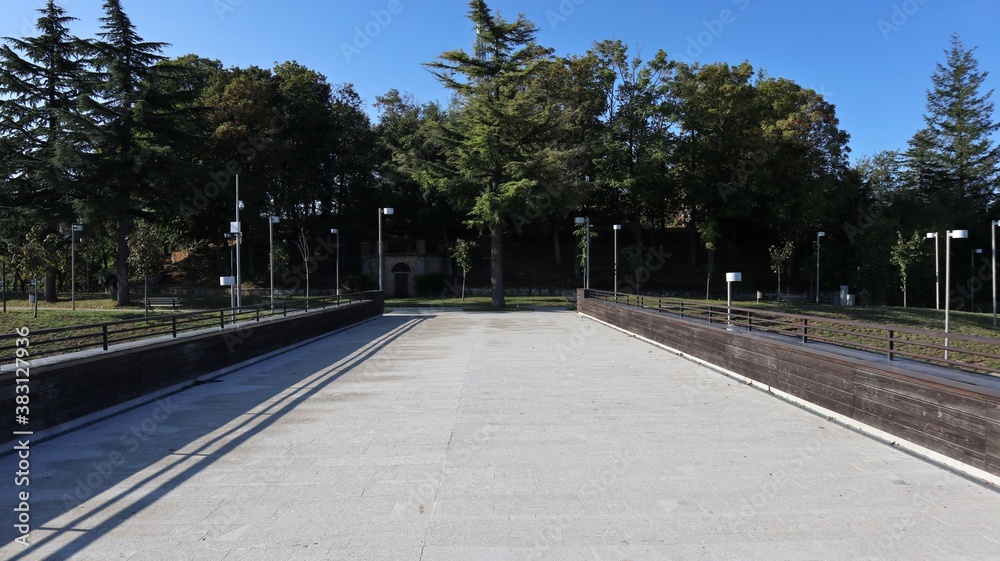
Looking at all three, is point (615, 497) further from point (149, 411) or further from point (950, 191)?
point (950, 191)

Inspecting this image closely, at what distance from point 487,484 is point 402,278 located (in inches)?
1543

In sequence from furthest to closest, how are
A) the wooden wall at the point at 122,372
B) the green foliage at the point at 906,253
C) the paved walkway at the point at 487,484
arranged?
the green foliage at the point at 906,253 < the wooden wall at the point at 122,372 < the paved walkway at the point at 487,484

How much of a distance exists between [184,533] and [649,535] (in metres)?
3.53

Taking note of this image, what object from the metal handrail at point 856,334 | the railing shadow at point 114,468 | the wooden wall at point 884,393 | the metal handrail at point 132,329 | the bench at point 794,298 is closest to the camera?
the railing shadow at point 114,468

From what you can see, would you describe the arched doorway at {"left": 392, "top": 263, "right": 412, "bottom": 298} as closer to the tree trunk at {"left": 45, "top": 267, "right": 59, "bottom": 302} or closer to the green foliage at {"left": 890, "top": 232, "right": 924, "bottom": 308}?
the tree trunk at {"left": 45, "top": 267, "right": 59, "bottom": 302}

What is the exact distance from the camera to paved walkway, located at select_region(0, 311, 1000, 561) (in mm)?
3891

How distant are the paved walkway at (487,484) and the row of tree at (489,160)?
23.3 meters

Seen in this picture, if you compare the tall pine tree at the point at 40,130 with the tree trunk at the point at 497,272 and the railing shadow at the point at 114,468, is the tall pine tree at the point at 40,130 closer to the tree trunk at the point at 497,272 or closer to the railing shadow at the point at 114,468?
the tree trunk at the point at 497,272

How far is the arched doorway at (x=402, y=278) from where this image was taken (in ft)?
142

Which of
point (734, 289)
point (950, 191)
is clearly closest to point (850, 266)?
point (734, 289)

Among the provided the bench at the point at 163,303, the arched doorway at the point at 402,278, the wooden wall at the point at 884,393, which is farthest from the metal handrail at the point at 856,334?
the bench at the point at 163,303

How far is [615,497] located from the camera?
472 cm

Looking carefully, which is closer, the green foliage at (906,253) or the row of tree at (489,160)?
the row of tree at (489,160)

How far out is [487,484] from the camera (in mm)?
5016
